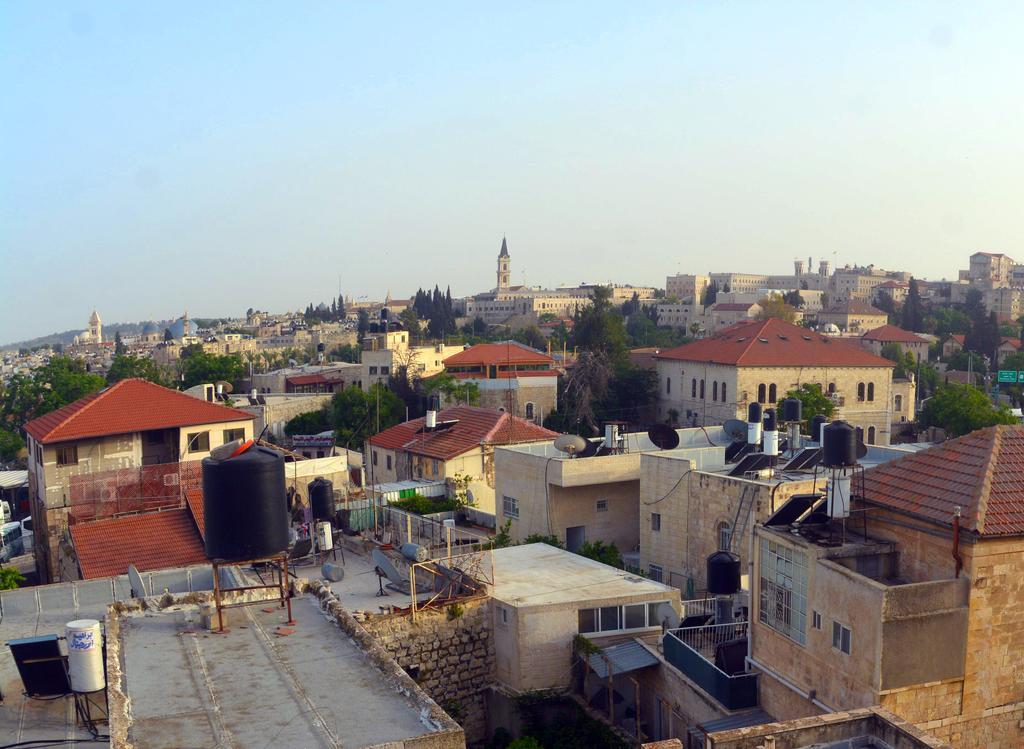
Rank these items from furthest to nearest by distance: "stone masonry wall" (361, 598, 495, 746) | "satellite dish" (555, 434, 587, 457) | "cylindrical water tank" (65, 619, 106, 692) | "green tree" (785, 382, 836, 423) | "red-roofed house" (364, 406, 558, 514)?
"green tree" (785, 382, 836, 423)
"red-roofed house" (364, 406, 558, 514)
"satellite dish" (555, 434, 587, 457)
"stone masonry wall" (361, 598, 495, 746)
"cylindrical water tank" (65, 619, 106, 692)

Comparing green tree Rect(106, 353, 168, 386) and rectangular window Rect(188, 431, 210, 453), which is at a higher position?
rectangular window Rect(188, 431, 210, 453)

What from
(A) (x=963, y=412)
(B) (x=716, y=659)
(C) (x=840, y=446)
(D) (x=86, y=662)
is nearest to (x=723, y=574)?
(B) (x=716, y=659)

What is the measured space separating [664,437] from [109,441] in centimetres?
1628

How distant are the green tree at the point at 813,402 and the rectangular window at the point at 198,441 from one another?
30.1 m

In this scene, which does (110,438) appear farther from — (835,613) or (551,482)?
(835,613)

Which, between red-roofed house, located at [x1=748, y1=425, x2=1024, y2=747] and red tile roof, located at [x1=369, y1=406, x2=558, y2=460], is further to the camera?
red tile roof, located at [x1=369, y1=406, x2=558, y2=460]

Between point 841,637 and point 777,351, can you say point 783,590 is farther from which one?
point 777,351

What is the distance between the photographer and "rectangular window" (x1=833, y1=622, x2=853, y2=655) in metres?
11.0

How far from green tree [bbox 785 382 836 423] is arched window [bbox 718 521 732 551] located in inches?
1130

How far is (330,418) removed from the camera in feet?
196

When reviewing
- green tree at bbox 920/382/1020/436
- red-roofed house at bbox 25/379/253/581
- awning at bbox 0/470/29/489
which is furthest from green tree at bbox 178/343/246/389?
green tree at bbox 920/382/1020/436

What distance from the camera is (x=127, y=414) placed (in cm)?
2705

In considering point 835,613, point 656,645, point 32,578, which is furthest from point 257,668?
point 32,578

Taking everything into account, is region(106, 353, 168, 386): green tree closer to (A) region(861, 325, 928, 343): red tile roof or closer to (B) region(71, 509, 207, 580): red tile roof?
(B) region(71, 509, 207, 580): red tile roof
